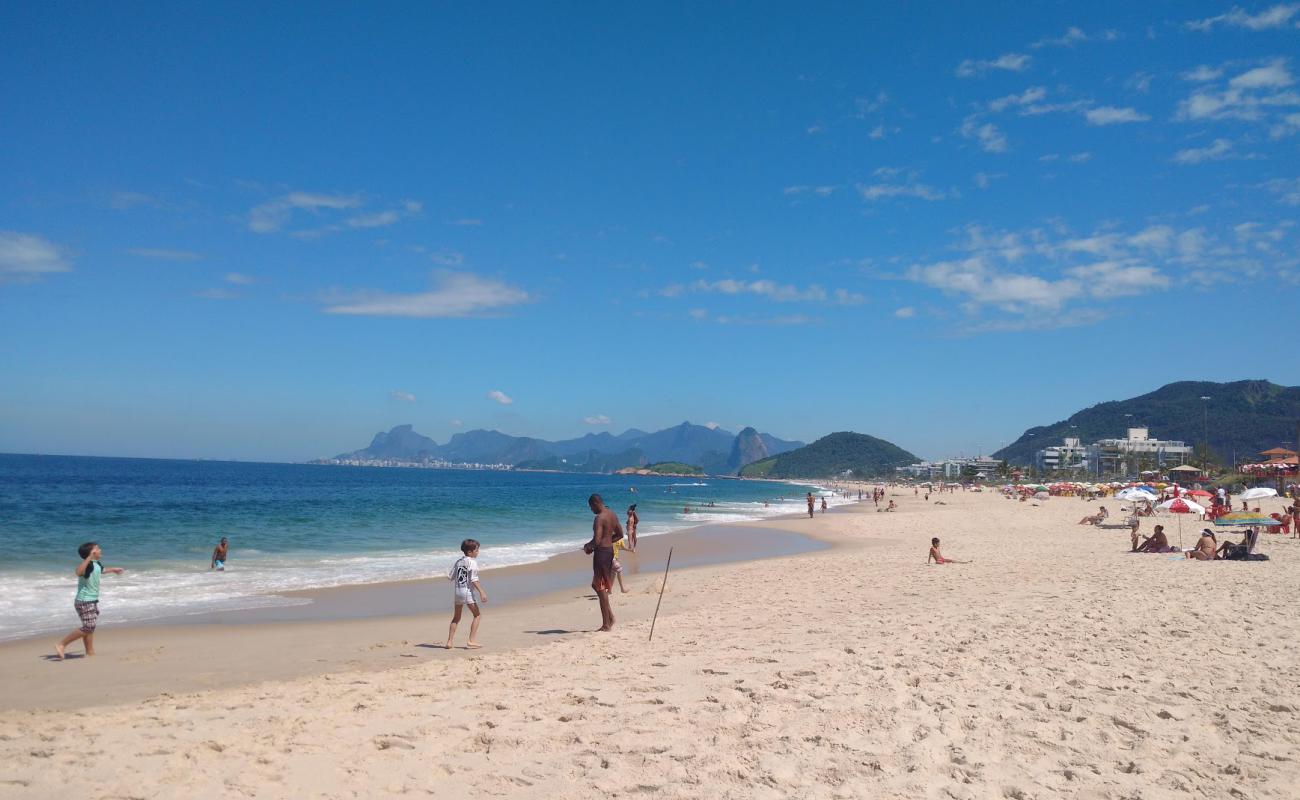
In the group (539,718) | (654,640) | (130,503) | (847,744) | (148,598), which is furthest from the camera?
(130,503)

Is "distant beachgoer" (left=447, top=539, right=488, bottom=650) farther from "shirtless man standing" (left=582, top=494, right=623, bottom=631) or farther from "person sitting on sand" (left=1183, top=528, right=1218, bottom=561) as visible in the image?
"person sitting on sand" (left=1183, top=528, right=1218, bottom=561)

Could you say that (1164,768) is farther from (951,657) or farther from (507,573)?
(507,573)

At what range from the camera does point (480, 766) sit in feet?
16.4

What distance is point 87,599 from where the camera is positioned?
9203 mm

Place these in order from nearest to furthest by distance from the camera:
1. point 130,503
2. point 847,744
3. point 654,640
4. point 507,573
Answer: point 847,744, point 654,640, point 507,573, point 130,503

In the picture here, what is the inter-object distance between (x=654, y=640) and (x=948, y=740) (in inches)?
174

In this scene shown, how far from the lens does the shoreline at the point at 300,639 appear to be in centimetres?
797

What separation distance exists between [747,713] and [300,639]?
730 centimetres

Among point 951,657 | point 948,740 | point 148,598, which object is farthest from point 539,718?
→ point 148,598

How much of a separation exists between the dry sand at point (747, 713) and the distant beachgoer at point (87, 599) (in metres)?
0.30

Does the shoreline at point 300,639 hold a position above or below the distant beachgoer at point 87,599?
below

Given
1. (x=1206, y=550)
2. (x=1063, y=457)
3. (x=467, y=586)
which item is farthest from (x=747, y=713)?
(x=1063, y=457)

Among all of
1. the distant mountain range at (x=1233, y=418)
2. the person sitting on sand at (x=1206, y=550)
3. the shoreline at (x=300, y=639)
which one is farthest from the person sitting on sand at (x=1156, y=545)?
the distant mountain range at (x=1233, y=418)

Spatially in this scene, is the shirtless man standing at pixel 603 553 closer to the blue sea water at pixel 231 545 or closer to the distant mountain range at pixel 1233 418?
the blue sea water at pixel 231 545
